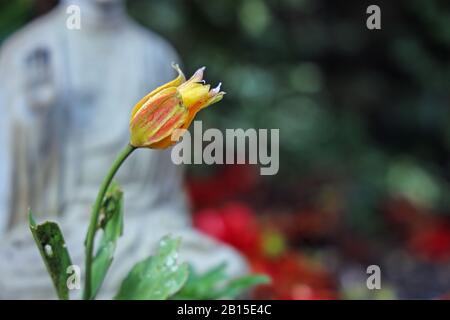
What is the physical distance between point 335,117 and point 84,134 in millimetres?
1184

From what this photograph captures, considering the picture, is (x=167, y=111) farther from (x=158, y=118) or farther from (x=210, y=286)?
(x=210, y=286)

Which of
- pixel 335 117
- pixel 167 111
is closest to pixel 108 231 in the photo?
pixel 167 111

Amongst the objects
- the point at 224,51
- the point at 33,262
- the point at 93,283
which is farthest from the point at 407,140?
the point at 93,283

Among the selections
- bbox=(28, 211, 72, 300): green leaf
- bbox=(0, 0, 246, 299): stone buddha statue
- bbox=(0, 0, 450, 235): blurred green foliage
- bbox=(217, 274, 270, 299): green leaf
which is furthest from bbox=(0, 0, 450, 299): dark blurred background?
bbox=(28, 211, 72, 300): green leaf

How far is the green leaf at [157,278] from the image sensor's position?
33.6 inches

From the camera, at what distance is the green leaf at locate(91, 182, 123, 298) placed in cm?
87

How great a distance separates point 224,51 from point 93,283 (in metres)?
2.05

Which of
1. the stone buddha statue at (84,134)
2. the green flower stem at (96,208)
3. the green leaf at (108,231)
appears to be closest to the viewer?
the green flower stem at (96,208)

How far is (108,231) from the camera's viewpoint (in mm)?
877

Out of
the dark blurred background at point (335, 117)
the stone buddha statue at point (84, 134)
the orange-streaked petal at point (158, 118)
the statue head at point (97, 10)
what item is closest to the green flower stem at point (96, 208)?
the orange-streaked petal at point (158, 118)

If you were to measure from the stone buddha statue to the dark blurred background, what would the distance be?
2.17 feet

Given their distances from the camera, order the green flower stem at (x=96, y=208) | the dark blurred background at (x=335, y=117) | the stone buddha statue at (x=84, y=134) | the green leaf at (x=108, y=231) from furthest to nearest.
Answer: the dark blurred background at (x=335, y=117), the stone buddha statue at (x=84, y=134), the green leaf at (x=108, y=231), the green flower stem at (x=96, y=208)

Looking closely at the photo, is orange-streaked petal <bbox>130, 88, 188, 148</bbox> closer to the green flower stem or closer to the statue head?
the green flower stem

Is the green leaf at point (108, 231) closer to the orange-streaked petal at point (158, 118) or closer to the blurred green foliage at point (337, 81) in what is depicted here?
the orange-streaked petal at point (158, 118)
